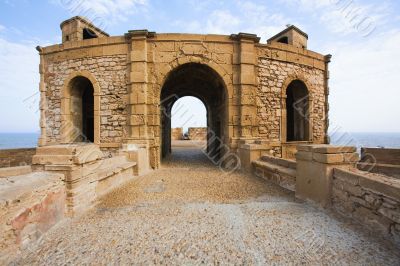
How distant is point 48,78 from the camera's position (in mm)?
8484

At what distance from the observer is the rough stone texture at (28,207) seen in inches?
86.8

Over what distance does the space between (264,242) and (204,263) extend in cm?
86

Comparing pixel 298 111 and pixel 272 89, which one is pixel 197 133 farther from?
pixel 272 89

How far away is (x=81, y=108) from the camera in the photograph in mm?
8992

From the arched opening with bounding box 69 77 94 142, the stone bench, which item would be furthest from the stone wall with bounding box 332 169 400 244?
the arched opening with bounding box 69 77 94 142

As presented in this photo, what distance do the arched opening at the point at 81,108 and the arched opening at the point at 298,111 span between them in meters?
9.60

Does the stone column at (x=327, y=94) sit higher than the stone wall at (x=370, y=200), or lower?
higher

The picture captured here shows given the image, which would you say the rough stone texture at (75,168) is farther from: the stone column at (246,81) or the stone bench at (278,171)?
the stone column at (246,81)

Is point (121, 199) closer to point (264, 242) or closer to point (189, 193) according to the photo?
point (189, 193)

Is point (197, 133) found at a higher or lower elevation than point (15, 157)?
higher

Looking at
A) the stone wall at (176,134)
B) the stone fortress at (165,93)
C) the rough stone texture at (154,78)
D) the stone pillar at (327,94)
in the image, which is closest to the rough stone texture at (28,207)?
the stone fortress at (165,93)

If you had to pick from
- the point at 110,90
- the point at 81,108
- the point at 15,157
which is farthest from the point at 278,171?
the point at 15,157

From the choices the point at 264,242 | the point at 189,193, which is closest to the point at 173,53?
the point at 189,193

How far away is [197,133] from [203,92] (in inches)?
521
